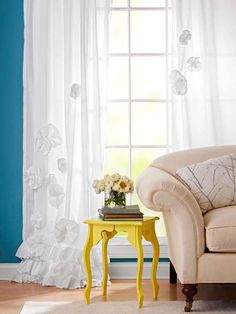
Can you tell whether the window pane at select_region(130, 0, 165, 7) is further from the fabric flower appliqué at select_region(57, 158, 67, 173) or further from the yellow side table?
the yellow side table

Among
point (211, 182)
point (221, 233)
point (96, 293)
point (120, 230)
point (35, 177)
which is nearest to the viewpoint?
point (221, 233)

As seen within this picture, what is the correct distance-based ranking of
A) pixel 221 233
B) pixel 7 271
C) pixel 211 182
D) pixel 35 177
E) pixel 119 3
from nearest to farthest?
pixel 221 233 < pixel 211 182 < pixel 35 177 < pixel 7 271 < pixel 119 3

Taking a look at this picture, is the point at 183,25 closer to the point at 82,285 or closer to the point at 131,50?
the point at 131,50

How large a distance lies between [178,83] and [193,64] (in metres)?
0.18

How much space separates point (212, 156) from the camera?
5.33 metres

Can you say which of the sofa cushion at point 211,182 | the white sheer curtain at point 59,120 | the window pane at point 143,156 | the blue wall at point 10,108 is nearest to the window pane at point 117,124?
the window pane at point 143,156

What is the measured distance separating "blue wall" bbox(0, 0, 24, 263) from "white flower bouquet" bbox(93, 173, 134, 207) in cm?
103

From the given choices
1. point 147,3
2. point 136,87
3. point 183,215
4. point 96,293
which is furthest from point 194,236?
point 147,3

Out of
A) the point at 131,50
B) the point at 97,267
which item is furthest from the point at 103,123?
the point at 97,267

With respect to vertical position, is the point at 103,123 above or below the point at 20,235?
above

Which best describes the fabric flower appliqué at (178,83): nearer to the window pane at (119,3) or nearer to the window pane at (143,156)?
the window pane at (143,156)

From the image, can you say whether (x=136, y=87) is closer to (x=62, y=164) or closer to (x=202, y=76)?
(x=202, y=76)

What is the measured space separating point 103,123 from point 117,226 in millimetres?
1106

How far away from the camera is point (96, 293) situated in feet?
16.8
